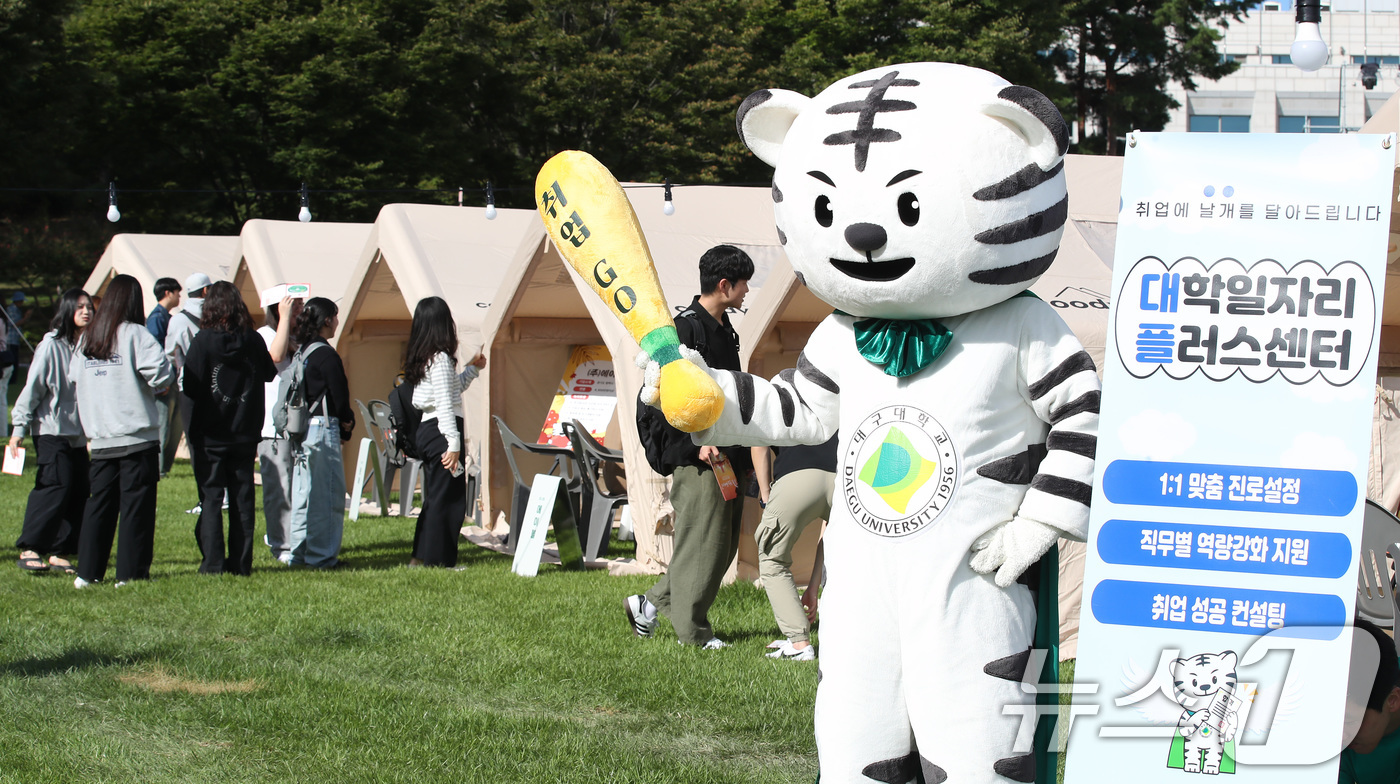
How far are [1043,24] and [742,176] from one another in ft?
23.3

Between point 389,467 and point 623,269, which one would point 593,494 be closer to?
point 389,467

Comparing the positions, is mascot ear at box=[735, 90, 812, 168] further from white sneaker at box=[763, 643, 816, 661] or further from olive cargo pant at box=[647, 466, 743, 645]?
white sneaker at box=[763, 643, 816, 661]

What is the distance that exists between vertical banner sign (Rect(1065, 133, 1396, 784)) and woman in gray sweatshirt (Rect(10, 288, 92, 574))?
6.14 meters

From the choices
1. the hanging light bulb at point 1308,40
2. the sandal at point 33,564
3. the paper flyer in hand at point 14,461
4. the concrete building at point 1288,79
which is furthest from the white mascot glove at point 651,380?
the concrete building at point 1288,79

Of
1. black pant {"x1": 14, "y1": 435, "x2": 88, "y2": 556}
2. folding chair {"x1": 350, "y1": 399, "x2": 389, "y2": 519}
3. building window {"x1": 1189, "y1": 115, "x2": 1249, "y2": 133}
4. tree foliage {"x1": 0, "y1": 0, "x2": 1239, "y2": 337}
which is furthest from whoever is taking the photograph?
building window {"x1": 1189, "y1": 115, "x2": 1249, "y2": 133}

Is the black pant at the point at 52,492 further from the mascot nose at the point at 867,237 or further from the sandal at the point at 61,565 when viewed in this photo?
the mascot nose at the point at 867,237

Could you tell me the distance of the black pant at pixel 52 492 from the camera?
740 centimetres

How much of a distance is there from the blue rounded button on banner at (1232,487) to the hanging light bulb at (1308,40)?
1.52 m

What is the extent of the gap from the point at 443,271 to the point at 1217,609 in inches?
303

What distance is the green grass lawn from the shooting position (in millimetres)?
4168

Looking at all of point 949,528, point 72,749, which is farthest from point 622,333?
point 949,528

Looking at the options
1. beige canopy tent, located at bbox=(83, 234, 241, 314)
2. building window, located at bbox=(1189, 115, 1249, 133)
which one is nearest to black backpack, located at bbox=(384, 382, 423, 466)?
beige canopy tent, located at bbox=(83, 234, 241, 314)

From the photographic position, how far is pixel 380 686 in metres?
5.11

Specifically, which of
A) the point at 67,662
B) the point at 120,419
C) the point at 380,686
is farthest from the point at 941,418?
the point at 120,419
